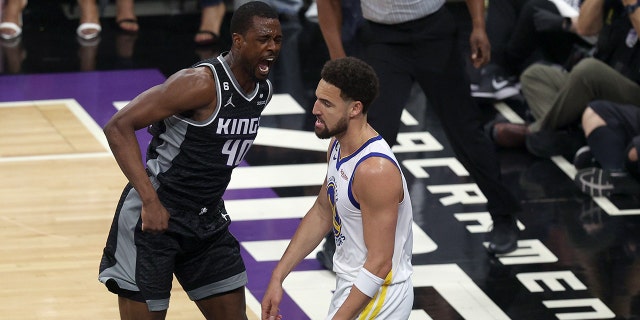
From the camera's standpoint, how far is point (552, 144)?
7.93 meters

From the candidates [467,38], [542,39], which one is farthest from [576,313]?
[467,38]

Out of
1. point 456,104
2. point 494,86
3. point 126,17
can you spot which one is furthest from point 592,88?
point 126,17

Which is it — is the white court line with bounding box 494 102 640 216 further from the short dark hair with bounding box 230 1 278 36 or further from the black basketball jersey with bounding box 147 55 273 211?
the short dark hair with bounding box 230 1 278 36

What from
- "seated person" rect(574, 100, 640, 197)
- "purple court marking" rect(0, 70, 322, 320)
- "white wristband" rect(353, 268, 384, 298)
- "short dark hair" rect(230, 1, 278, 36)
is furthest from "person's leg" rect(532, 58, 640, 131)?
"white wristband" rect(353, 268, 384, 298)

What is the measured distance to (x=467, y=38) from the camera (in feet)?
33.6

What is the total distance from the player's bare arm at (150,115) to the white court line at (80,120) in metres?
3.54

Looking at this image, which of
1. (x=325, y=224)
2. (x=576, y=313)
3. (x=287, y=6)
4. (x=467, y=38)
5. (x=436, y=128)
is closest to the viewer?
(x=325, y=224)

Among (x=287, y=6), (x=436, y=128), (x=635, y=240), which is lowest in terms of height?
(x=287, y=6)

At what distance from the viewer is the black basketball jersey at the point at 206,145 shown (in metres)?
4.56

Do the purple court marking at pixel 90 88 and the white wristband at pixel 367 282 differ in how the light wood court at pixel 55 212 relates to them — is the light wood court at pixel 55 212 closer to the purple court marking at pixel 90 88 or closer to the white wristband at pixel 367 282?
the purple court marking at pixel 90 88

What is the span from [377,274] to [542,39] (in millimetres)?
5181

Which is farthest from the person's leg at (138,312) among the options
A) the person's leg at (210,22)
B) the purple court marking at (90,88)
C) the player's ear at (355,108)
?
the person's leg at (210,22)

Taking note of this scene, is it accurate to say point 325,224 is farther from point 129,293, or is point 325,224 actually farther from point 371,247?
point 129,293

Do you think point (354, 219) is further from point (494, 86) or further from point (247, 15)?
point (494, 86)
